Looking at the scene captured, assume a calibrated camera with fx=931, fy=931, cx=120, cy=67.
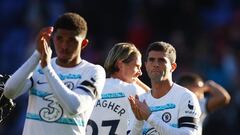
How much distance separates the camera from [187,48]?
57.8 ft

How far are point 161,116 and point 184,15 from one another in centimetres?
968

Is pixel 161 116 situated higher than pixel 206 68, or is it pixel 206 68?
pixel 206 68

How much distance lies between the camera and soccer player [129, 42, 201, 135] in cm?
897

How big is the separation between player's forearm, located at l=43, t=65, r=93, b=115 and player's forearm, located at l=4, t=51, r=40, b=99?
16 centimetres

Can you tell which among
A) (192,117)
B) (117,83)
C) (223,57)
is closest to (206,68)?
(223,57)

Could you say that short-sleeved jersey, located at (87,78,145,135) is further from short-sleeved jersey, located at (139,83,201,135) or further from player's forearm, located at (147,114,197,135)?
player's forearm, located at (147,114,197,135)

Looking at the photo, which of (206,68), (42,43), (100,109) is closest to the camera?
(42,43)

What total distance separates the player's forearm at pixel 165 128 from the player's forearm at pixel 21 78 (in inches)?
50.1

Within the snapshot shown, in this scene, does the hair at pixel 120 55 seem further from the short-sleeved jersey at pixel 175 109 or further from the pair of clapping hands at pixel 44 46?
the pair of clapping hands at pixel 44 46

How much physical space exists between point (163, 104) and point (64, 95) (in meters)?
1.27

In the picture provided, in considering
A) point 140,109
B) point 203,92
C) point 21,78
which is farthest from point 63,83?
point 203,92

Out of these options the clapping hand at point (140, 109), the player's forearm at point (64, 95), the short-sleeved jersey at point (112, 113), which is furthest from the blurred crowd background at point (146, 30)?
the player's forearm at point (64, 95)

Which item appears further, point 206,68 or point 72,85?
point 206,68

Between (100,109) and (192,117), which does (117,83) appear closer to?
(100,109)
